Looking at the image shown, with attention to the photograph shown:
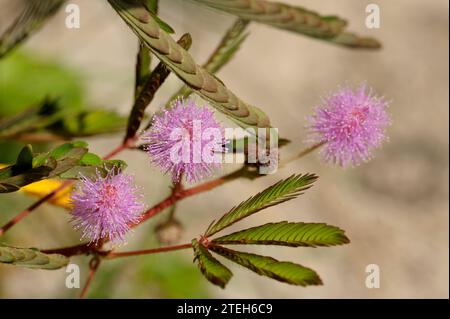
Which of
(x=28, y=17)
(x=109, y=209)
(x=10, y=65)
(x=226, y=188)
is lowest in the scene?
(x=109, y=209)

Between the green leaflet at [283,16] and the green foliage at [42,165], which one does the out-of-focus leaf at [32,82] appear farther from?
the green foliage at [42,165]

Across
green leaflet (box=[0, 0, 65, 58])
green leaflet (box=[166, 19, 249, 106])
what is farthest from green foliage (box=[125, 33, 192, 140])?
green leaflet (box=[0, 0, 65, 58])

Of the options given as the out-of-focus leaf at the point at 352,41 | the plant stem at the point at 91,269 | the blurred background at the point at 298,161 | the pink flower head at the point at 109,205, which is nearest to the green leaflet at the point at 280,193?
the pink flower head at the point at 109,205

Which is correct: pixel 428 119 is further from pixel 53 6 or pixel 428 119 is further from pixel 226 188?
pixel 53 6

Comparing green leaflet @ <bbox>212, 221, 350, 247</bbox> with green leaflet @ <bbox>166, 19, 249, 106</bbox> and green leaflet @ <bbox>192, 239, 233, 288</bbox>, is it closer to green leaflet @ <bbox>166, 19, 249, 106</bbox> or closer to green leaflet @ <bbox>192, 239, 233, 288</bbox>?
green leaflet @ <bbox>192, 239, 233, 288</bbox>

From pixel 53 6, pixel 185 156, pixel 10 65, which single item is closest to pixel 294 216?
pixel 10 65

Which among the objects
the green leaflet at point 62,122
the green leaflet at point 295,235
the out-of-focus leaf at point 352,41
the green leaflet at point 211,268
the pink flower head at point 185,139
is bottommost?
the green leaflet at point 211,268
